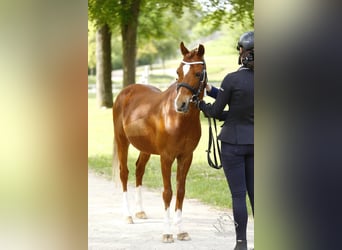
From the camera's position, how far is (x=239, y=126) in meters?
4.05

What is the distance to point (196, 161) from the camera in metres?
4.34

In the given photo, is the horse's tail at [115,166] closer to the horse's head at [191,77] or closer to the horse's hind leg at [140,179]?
the horse's hind leg at [140,179]

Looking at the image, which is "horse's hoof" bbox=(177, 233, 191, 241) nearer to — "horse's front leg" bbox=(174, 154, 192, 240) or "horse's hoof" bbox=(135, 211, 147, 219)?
"horse's front leg" bbox=(174, 154, 192, 240)

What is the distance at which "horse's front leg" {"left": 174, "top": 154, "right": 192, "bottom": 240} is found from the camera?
4324 mm

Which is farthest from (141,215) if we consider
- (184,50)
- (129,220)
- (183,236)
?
(184,50)

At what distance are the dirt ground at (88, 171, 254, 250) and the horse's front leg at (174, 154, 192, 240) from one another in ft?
0.12

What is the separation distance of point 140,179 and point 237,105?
101 centimetres

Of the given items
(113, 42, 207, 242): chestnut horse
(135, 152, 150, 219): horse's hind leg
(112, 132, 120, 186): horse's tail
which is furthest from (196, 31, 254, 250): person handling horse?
(112, 132, 120, 186): horse's tail

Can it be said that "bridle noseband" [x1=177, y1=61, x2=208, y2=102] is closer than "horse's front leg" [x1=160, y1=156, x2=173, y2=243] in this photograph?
Yes

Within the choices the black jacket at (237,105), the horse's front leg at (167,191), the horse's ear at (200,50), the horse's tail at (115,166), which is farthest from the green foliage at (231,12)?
the horse's tail at (115,166)

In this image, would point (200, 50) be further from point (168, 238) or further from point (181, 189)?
point (168, 238)
